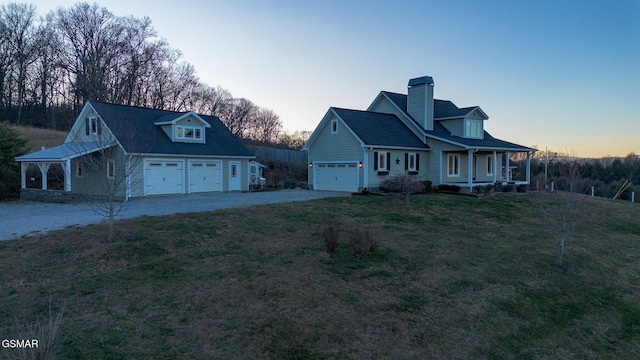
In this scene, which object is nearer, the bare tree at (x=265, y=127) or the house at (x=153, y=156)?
the house at (x=153, y=156)

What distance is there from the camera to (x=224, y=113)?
175 feet

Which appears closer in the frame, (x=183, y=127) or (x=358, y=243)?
(x=358, y=243)

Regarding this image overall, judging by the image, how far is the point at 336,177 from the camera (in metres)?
24.0

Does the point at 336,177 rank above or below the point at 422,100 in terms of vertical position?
below

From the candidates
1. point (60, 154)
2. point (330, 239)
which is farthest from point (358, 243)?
point (60, 154)

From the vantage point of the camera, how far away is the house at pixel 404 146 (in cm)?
2269

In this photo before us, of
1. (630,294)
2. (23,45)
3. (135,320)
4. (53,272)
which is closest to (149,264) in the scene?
(53,272)

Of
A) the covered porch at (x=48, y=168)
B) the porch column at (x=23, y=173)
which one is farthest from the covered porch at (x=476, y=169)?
the porch column at (x=23, y=173)

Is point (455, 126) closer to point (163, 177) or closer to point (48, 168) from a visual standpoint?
point (163, 177)

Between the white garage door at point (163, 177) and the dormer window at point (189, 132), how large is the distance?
2.22 m

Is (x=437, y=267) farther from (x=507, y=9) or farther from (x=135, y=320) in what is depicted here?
(x=507, y=9)

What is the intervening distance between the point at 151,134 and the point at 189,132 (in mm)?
2419

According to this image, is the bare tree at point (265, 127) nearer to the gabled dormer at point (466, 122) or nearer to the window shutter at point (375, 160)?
the gabled dormer at point (466, 122)

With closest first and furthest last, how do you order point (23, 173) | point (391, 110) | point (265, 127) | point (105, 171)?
point (105, 171) → point (23, 173) → point (391, 110) → point (265, 127)
